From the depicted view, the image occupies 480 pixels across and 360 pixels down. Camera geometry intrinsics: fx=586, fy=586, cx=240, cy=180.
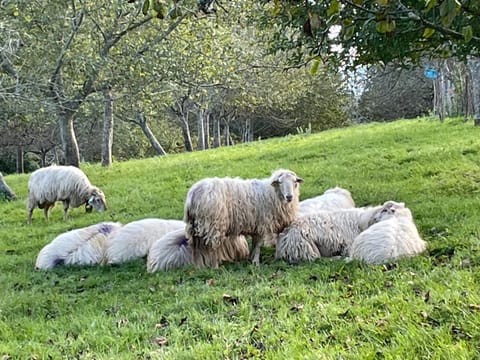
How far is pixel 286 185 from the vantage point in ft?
25.4

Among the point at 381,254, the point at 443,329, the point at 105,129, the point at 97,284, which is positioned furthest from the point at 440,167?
the point at 105,129

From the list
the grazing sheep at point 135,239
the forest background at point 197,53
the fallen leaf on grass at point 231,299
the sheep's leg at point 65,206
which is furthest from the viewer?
the sheep's leg at point 65,206

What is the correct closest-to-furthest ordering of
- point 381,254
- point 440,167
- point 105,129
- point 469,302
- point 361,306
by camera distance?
point 469,302, point 361,306, point 381,254, point 440,167, point 105,129

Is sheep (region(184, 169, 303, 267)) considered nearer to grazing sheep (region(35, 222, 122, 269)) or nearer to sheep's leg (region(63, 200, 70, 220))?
grazing sheep (region(35, 222, 122, 269))

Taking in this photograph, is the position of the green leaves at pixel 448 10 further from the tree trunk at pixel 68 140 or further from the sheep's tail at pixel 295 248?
the tree trunk at pixel 68 140

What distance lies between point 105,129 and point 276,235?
46.3ft

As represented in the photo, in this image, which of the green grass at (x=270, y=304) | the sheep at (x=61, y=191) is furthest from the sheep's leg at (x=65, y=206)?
the green grass at (x=270, y=304)

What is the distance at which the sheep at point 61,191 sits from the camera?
40.0 feet

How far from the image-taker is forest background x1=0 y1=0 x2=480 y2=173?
4410mm

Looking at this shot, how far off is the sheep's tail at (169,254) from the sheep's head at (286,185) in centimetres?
141

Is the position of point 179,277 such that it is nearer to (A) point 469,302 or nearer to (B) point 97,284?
(B) point 97,284

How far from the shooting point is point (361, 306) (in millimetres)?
4777

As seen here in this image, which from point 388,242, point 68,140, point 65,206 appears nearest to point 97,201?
point 65,206

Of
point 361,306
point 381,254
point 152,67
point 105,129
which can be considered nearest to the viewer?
point 361,306
